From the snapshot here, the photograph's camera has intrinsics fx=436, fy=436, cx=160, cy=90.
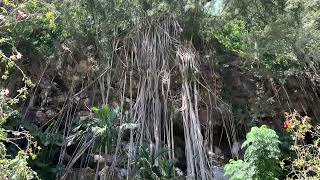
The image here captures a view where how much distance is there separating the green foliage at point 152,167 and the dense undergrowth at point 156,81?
0.10 meters

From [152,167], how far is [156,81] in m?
1.13

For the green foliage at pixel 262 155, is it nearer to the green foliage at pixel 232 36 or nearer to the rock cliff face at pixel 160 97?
the rock cliff face at pixel 160 97

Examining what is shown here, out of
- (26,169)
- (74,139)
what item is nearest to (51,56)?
(74,139)

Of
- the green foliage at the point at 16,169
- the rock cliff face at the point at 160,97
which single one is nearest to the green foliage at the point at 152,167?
the rock cliff face at the point at 160,97

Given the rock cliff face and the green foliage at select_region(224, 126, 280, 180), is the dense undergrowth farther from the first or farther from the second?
the green foliage at select_region(224, 126, 280, 180)

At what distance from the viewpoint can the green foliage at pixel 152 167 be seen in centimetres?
350

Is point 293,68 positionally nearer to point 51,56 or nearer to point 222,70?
point 222,70

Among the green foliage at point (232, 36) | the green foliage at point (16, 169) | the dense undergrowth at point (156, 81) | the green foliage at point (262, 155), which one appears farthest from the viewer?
the green foliage at point (232, 36)

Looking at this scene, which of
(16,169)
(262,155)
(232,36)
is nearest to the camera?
(16,169)

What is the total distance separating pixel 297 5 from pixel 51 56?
8.56 ft

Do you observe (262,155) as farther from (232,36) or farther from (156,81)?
(232,36)

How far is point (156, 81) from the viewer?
4422mm

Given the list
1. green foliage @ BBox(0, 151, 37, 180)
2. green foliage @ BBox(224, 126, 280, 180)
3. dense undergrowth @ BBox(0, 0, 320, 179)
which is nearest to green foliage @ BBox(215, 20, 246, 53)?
dense undergrowth @ BBox(0, 0, 320, 179)

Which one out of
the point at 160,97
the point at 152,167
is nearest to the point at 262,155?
the point at 152,167
